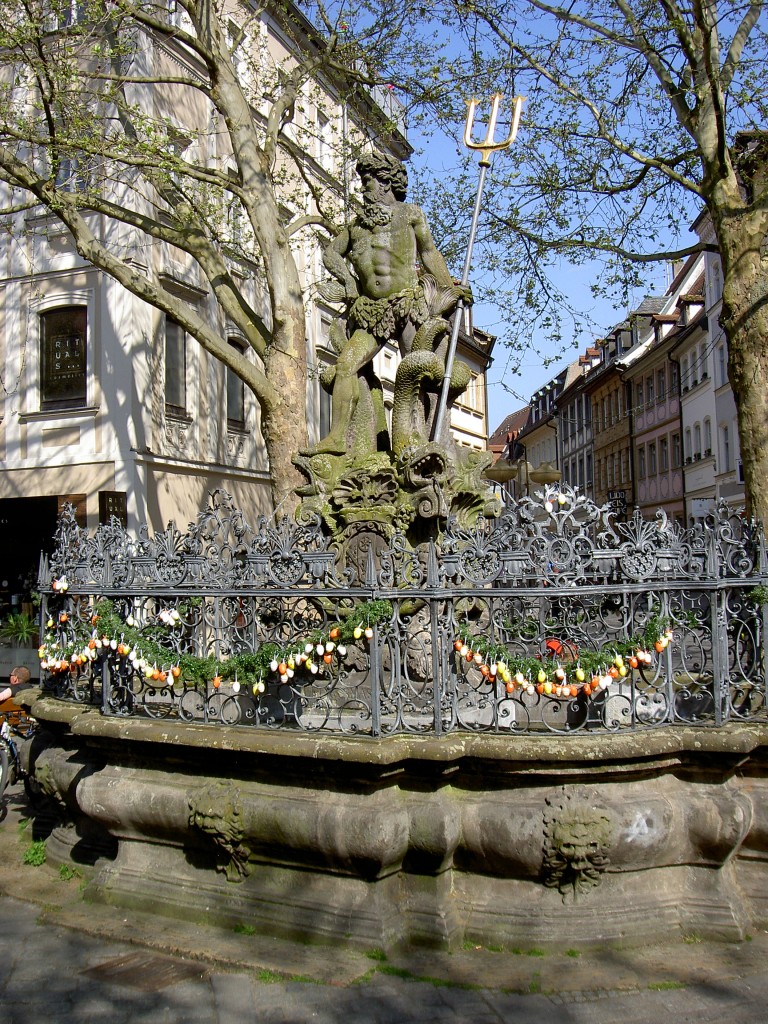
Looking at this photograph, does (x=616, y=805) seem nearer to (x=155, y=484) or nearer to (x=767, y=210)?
(x=767, y=210)

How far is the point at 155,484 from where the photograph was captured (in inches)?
711

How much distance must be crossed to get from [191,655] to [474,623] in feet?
5.53

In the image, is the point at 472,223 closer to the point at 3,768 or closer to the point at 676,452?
the point at 3,768

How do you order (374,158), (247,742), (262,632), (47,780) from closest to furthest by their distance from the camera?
1. (247,742)
2. (262,632)
3. (47,780)
4. (374,158)

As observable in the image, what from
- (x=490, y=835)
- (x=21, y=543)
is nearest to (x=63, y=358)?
(x=21, y=543)

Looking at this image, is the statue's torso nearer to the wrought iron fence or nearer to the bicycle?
the wrought iron fence

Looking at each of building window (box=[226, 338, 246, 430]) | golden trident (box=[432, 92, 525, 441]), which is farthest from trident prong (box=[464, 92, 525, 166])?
building window (box=[226, 338, 246, 430])

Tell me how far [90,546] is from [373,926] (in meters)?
3.11

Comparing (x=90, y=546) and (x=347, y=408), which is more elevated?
(x=347, y=408)

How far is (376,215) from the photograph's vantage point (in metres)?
7.70

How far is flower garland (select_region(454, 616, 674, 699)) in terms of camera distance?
5.08 metres

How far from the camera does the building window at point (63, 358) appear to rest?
1797 cm

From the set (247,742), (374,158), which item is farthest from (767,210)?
(247,742)

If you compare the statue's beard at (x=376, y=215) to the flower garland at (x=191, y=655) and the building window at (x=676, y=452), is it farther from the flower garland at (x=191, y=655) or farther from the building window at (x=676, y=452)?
the building window at (x=676, y=452)
